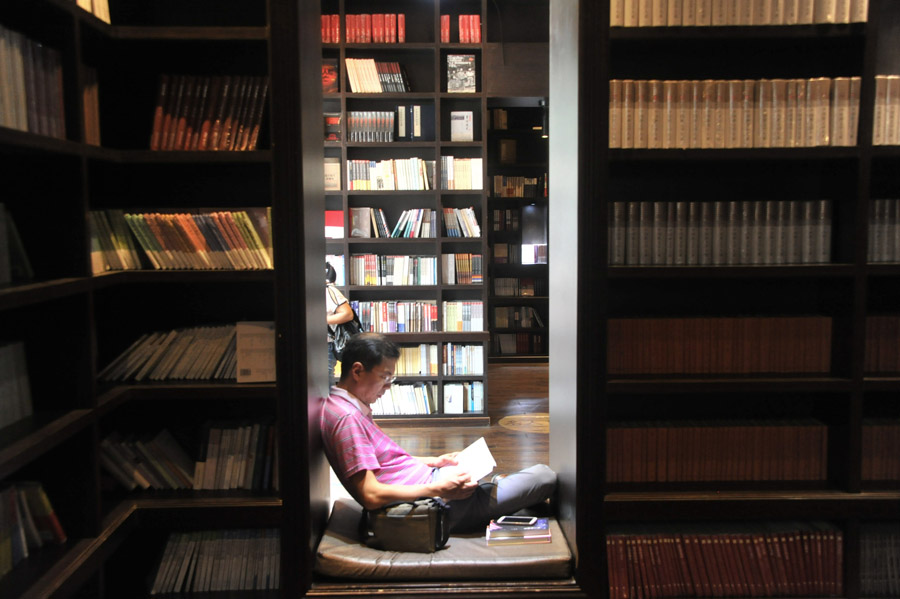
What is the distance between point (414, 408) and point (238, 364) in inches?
130

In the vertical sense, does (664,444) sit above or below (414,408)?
above

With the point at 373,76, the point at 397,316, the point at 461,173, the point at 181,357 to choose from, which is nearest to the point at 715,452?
the point at 181,357

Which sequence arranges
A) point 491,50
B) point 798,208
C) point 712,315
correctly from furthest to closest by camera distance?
point 491,50 → point 712,315 → point 798,208

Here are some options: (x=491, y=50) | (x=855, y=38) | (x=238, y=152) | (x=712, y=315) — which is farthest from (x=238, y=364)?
(x=491, y=50)

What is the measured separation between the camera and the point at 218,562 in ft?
7.38

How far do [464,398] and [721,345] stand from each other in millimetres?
3327

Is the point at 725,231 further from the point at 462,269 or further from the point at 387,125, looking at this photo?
the point at 387,125

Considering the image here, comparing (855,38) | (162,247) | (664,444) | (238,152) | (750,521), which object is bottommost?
(750,521)

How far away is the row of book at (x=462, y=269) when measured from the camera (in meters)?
5.41

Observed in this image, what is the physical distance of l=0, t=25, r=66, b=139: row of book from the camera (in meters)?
1.63

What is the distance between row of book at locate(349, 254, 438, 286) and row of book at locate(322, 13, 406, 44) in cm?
163

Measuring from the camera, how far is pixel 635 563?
2.26m

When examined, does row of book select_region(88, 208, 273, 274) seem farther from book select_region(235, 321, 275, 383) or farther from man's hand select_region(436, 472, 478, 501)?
man's hand select_region(436, 472, 478, 501)

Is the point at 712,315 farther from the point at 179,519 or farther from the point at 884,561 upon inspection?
the point at 179,519
